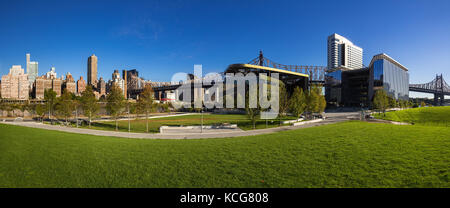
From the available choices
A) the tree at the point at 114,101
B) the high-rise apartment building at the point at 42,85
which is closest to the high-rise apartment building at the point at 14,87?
the high-rise apartment building at the point at 42,85

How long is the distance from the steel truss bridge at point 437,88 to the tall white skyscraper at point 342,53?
43412mm

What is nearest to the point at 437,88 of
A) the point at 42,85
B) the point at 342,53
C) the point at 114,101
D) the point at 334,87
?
the point at 342,53

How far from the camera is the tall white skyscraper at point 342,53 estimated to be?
5891 inches

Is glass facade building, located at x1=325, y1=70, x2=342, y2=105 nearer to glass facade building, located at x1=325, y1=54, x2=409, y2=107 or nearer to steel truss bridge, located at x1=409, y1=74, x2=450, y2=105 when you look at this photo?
glass facade building, located at x1=325, y1=54, x2=409, y2=107

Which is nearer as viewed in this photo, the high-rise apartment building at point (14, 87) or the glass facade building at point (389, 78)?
the glass facade building at point (389, 78)

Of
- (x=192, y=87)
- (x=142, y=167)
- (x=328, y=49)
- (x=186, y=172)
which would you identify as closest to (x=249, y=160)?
(x=186, y=172)

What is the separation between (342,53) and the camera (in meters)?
150

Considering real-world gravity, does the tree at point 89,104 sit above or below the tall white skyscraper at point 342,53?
below

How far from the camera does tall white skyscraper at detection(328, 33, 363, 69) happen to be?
150 metres

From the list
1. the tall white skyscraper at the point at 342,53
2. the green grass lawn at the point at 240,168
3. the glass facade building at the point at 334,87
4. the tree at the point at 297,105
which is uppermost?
the tall white skyscraper at the point at 342,53

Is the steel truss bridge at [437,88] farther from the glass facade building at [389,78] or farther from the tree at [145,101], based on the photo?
the tree at [145,101]

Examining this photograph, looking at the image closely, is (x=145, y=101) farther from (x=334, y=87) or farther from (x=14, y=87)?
(x=14, y=87)

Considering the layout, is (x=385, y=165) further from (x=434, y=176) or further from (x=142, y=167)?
(x=142, y=167)
